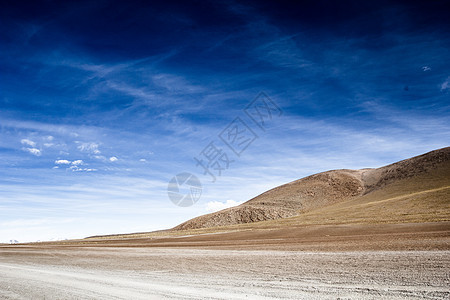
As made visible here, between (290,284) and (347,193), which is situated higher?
(347,193)

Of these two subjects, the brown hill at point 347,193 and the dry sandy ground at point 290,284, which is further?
the brown hill at point 347,193

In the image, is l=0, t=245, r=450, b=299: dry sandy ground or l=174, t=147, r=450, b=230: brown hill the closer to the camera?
l=0, t=245, r=450, b=299: dry sandy ground

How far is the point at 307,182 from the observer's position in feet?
492

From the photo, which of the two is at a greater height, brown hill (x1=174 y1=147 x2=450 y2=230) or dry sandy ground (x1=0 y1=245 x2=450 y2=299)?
brown hill (x1=174 y1=147 x2=450 y2=230)

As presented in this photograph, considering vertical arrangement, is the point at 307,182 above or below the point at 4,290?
above

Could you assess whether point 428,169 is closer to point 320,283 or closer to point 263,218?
point 263,218

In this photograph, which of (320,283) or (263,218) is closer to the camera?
(320,283)

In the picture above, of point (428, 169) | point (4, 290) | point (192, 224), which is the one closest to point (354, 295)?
point (4, 290)

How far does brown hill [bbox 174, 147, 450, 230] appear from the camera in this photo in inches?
3151

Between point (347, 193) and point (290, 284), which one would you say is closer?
point (290, 284)

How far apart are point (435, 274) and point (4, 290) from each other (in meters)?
14.3

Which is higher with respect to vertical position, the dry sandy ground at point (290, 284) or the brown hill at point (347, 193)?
the brown hill at point (347, 193)

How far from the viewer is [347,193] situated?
13275 cm

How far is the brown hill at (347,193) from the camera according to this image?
263 ft
